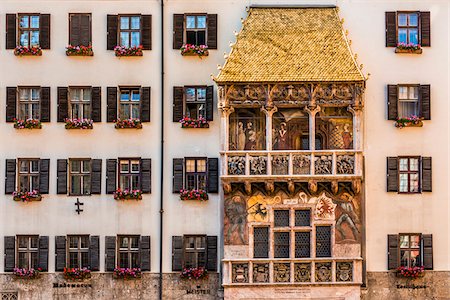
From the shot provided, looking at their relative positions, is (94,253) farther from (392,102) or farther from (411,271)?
(392,102)

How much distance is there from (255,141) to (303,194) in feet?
9.33

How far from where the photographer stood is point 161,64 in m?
39.9

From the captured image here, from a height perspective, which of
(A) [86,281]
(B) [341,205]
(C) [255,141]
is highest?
(C) [255,141]

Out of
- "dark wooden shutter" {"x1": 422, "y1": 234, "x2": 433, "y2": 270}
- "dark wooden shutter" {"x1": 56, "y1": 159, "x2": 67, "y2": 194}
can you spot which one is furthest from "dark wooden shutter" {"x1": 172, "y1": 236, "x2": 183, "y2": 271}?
"dark wooden shutter" {"x1": 422, "y1": 234, "x2": 433, "y2": 270}

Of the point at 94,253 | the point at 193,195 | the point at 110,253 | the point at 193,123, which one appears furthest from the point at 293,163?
the point at 94,253

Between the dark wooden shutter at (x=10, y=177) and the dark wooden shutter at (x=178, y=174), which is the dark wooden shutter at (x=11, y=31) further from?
the dark wooden shutter at (x=178, y=174)

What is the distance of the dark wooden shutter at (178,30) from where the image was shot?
39.9 meters

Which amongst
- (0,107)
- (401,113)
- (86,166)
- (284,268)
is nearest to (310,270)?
(284,268)

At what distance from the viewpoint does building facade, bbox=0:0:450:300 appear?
38156 mm

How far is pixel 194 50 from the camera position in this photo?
39.7 meters

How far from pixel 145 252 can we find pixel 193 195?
3015mm

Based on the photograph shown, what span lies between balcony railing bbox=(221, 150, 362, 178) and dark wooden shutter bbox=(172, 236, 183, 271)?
3.65 meters

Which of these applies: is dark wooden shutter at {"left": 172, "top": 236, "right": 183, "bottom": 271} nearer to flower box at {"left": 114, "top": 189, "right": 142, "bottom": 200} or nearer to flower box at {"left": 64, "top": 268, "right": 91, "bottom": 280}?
flower box at {"left": 114, "top": 189, "right": 142, "bottom": 200}

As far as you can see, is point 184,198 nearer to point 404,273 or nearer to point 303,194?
point 303,194
